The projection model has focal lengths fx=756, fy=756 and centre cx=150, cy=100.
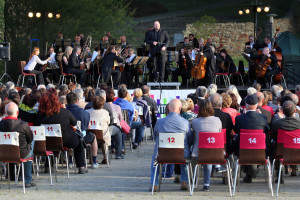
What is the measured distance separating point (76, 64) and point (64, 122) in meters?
9.89

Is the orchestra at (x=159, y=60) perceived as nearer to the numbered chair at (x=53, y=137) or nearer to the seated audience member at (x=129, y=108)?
the seated audience member at (x=129, y=108)

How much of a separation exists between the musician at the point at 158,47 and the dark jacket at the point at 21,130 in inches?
395

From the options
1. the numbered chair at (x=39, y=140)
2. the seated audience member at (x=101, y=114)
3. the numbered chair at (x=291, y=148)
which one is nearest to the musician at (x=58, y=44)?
the seated audience member at (x=101, y=114)

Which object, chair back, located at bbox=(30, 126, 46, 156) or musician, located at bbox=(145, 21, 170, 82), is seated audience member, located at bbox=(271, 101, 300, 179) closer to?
chair back, located at bbox=(30, 126, 46, 156)

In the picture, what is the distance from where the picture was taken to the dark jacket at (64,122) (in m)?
12.2

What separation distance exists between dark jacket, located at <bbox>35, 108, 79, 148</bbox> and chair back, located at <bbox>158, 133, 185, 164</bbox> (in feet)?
7.14

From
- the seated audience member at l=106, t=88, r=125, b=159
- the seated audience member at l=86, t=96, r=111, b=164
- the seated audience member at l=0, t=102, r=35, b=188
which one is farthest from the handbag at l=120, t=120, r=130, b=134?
the seated audience member at l=0, t=102, r=35, b=188

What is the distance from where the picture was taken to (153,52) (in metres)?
21.2

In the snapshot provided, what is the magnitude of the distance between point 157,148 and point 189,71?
1197 centimetres

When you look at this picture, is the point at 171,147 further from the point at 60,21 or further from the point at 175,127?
the point at 60,21

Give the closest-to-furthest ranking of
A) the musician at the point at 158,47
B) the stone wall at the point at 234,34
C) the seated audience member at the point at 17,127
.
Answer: the seated audience member at the point at 17,127
the musician at the point at 158,47
the stone wall at the point at 234,34

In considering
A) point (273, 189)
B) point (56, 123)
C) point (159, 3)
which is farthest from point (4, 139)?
point (159, 3)

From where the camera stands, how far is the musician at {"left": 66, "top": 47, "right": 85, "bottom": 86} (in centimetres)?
2202

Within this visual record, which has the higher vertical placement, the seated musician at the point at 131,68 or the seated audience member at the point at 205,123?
the seated musician at the point at 131,68
